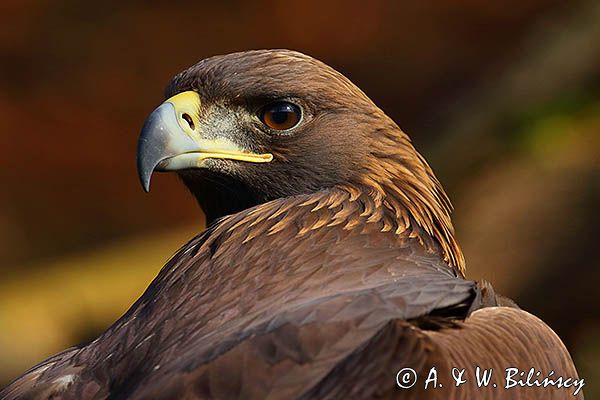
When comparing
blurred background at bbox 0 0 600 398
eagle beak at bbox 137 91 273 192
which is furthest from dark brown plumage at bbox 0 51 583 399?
blurred background at bbox 0 0 600 398

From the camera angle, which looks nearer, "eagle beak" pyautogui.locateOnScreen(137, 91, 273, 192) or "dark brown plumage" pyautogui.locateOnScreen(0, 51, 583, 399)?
"dark brown plumage" pyautogui.locateOnScreen(0, 51, 583, 399)

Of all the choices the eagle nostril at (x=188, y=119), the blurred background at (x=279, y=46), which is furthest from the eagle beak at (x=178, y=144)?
the blurred background at (x=279, y=46)

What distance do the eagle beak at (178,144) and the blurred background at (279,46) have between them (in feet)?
13.2

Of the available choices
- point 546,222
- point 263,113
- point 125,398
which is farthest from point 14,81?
point 125,398

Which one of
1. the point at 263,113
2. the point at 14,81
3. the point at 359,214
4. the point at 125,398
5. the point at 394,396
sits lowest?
the point at 394,396

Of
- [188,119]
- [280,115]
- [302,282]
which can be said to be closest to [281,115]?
[280,115]

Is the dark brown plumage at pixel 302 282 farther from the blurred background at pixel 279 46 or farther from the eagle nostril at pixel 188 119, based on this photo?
the blurred background at pixel 279 46

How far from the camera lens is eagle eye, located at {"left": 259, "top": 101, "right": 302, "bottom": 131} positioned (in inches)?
122

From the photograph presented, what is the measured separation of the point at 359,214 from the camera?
297 cm

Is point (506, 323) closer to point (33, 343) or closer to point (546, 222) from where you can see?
point (546, 222)

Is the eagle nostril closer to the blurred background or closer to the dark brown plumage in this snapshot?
the dark brown plumage

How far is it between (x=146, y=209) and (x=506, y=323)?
571 centimetres

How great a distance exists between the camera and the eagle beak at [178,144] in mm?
2963

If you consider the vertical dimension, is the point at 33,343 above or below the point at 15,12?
below
